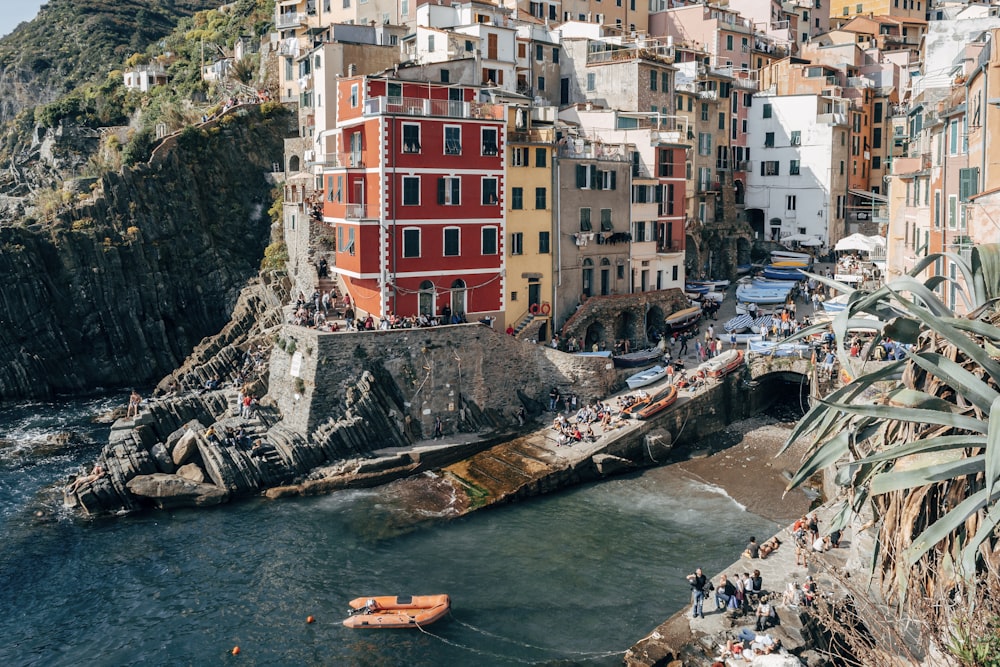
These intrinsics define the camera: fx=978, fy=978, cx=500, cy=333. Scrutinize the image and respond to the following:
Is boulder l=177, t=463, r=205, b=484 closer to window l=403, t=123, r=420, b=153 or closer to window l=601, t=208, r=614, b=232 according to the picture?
window l=403, t=123, r=420, b=153

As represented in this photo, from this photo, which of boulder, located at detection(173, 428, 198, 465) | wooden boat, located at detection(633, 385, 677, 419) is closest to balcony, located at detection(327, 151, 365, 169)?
boulder, located at detection(173, 428, 198, 465)

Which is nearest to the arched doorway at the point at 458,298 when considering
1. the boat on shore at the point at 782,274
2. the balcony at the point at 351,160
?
the balcony at the point at 351,160

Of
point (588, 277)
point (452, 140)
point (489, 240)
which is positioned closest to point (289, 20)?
point (452, 140)

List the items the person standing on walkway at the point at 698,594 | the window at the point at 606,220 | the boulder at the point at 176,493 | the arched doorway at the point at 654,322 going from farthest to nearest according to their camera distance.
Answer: the arched doorway at the point at 654,322 < the window at the point at 606,220 < the boulder at the point at 176,493 < the person standing on walkway at the point at 698,594

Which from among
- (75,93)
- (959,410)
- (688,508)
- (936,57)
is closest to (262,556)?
(688,508)

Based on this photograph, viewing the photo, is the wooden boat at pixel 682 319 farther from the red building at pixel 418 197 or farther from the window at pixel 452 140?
the window at pixel 452 140

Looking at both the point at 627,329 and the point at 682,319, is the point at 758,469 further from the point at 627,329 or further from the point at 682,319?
the point at 682,319
